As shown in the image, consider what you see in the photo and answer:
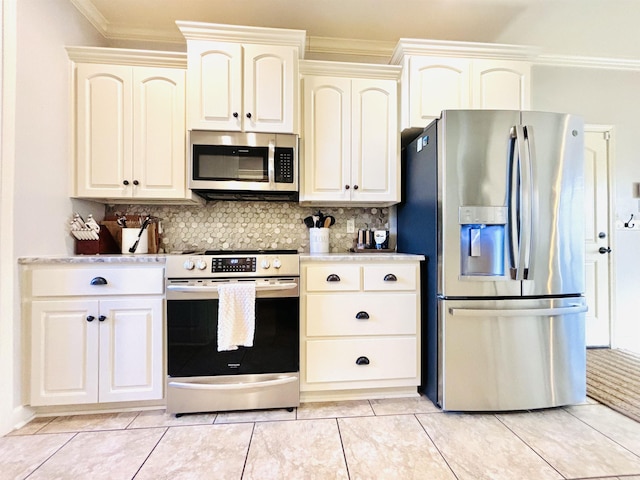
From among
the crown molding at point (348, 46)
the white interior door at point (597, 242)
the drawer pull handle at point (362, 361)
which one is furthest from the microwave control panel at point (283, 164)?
the white interior door at point (597, 242)

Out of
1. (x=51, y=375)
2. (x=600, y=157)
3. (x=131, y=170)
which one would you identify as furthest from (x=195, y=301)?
(x=600, y=157)

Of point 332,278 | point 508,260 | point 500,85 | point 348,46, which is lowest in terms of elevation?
point 332,278

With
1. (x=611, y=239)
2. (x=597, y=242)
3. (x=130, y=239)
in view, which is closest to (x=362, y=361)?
(x=130, y=239)

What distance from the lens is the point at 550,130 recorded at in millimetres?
1771

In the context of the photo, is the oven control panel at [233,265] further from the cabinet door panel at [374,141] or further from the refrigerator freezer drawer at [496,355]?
the refrigerator freezer drawer at [496,355]

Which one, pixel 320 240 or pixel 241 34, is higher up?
pixel 241 34

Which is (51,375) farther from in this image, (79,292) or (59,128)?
(59,128)

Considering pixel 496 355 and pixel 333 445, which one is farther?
pixel 496 355

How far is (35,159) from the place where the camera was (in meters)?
1.75

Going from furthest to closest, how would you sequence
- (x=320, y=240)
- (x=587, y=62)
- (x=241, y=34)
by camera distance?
(x=587, y=62) < (x=320, y=240) < (x=241, y=34)

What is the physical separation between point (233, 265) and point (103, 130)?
138 cm

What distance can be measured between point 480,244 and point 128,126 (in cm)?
250

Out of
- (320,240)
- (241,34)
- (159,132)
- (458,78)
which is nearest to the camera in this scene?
(241,34)

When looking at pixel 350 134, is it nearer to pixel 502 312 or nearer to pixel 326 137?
pixel 326 137
